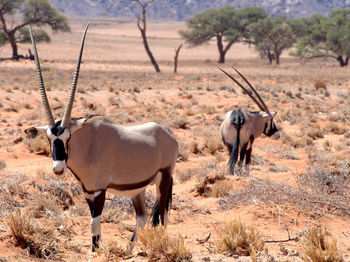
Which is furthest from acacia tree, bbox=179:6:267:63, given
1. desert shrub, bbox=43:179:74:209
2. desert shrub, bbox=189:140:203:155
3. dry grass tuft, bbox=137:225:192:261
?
dry grass tuft, bbox=137:225:192:261

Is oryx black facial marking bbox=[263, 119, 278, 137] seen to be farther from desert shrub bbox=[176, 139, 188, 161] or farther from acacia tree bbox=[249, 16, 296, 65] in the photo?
acacia tree bbox=[249, 16, 296, 65]

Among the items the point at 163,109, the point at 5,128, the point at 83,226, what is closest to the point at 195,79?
the point at 163,109

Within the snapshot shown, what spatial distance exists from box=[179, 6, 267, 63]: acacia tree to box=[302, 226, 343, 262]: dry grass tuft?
53452 mm

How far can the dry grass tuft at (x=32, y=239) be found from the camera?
15.6 feet

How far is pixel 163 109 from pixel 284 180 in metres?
10.7

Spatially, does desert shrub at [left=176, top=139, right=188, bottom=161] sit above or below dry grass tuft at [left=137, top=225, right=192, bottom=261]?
below

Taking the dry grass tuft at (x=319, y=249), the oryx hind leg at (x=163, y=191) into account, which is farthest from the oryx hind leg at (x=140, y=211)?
the dry grass tuft at (x=319, y=249)

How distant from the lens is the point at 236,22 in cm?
6022

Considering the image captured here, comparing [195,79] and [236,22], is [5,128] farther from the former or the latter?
[236,22]

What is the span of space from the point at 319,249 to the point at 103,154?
2.18m

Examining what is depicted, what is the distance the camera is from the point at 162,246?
13.8 ft

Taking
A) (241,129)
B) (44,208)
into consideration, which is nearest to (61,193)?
(44,208)

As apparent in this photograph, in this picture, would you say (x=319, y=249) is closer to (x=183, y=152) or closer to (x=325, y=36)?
(x=183, y=152)

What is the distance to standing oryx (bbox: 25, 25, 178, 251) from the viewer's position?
421 cm
